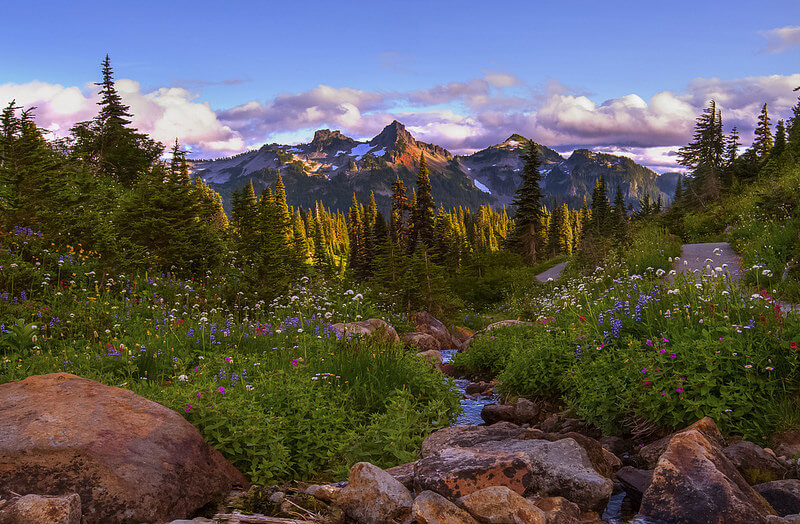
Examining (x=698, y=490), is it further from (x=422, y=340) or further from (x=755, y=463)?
(x=422, y=340)

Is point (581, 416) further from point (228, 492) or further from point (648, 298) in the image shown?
point (228, 492)

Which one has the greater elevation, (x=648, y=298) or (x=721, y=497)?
(x=648, y=298)

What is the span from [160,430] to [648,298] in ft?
24.8

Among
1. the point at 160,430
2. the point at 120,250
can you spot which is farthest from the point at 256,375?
the point at 120,250

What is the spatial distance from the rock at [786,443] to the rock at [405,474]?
12.5 ft

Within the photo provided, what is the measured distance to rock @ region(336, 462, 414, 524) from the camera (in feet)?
11.5

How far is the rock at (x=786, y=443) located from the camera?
180 inches

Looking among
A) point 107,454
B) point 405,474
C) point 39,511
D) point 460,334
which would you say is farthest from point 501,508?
point 460,334

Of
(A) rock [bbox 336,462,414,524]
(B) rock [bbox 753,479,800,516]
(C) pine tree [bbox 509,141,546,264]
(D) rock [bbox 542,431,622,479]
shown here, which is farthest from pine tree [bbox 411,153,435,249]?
(A) rock [bbox 336,462,414,524]

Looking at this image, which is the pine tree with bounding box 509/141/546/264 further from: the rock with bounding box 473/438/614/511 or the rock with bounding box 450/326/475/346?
the rock with bounding box 473/438/614/511

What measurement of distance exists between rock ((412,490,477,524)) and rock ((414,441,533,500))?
0.44 metres

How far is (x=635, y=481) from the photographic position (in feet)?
14.6

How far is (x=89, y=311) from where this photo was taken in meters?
9.57

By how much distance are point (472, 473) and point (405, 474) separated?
2.64 feet
